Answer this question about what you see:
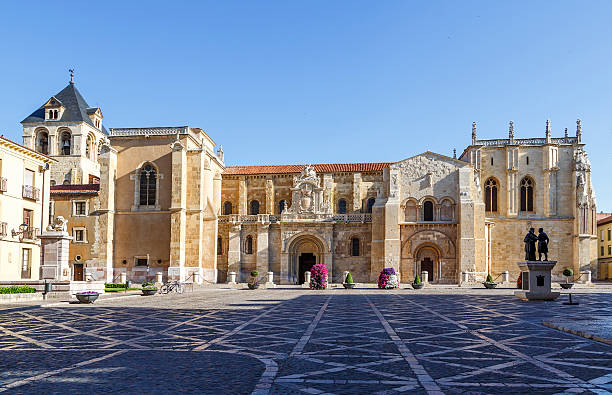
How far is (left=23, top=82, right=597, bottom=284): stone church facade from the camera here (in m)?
44.3

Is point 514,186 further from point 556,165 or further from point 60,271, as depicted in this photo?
point 60,271

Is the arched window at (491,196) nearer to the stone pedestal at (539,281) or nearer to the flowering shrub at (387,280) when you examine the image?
the flowering shrub at (387,280)

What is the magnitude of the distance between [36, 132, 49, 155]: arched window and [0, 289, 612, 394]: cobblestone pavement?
160 ft

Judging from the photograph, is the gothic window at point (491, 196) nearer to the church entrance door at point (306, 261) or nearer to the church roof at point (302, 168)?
the church roof at point (302, 168)

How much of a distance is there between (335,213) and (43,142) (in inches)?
1292

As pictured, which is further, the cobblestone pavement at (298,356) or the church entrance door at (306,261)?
the church entrance door at (306,261)

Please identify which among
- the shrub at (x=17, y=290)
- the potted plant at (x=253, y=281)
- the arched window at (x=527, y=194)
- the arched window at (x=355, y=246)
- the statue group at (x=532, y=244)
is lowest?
the potted plant at (x=253, y=281)

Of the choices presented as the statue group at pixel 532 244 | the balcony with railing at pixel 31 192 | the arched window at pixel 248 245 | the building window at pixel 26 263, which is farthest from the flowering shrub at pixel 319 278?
the balcony with railing at pixel 31 192

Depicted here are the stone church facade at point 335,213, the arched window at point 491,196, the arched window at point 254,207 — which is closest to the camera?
the stone church facade at point 335,213

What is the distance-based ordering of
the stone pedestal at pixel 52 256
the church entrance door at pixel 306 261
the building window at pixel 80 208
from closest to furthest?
the stone pedestal at pixel 52 256 → the building window at pixel 80 208 → the church entrance door at pixel 306 261

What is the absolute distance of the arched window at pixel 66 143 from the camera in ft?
193

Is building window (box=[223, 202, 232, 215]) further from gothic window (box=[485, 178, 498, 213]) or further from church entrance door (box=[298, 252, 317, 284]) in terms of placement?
gothic window (box=[485, 178, 498, 213])

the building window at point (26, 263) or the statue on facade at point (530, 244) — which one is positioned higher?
→ the statue on facade at point (530, 244)

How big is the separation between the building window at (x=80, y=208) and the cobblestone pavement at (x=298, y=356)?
31.6 metres
